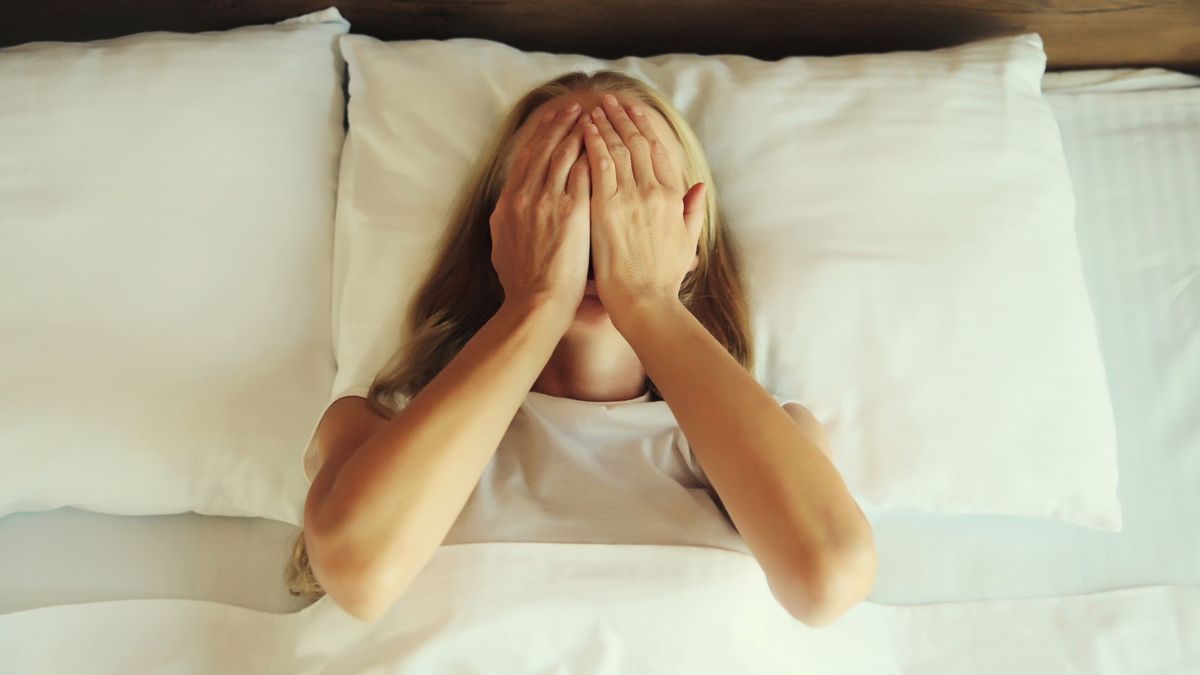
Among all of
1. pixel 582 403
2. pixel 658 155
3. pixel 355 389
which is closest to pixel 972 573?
pixel 582 403

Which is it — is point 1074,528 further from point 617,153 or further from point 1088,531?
point 617,153

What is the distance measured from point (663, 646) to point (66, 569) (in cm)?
70

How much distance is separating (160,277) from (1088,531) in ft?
3.77

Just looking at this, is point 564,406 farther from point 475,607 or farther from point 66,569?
point 66,569

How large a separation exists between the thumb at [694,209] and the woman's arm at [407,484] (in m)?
0.24

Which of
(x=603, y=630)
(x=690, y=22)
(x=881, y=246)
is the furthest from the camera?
(x=690, y=22)

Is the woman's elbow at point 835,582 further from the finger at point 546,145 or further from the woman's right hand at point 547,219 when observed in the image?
the finger at point 546,145

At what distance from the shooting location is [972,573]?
3.68ft

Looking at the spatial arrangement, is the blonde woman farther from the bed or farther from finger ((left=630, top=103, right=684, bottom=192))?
the bed

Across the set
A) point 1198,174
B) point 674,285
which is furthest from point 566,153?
point 1198,174

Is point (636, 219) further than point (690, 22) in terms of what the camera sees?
No

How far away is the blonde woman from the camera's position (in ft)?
2.67

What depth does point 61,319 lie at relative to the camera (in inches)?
42.5

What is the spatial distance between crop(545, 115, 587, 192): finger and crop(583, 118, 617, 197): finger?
0.6 inches
